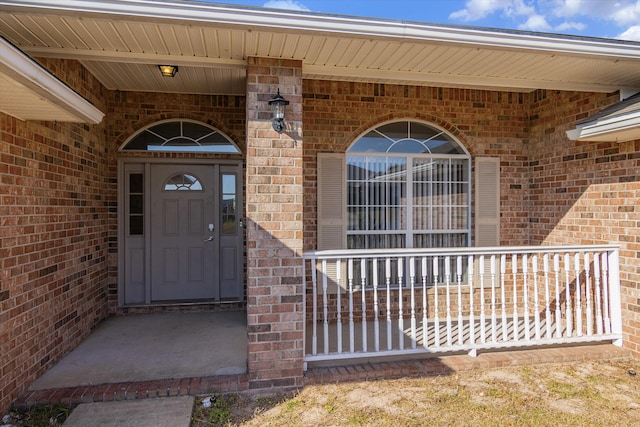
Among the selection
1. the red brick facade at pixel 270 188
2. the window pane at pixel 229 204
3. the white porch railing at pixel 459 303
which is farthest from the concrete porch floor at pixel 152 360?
the window pane at pixel 229 204

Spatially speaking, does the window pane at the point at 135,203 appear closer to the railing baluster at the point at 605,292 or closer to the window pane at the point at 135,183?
the window pane at the point at 135,183

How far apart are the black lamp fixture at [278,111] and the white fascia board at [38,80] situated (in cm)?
148

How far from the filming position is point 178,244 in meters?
5.30

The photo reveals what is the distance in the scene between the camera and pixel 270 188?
10.8 feet

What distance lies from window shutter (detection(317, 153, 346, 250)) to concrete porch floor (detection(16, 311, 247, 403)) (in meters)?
1.55

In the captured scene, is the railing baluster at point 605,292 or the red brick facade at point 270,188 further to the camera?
the railing baluster at point 605,292

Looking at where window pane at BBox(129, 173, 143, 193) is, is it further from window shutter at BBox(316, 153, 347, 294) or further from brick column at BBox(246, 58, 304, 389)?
brick column at BBox(246, 58, 304, 389)

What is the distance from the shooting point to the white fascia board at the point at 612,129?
135 inches

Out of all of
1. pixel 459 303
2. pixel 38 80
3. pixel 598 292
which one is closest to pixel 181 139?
pixel 38 80

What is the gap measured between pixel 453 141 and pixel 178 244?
13.4ft

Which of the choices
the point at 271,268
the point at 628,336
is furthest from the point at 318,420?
the point at 628,336

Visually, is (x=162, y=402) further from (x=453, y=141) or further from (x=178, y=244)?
(x=453, y=141)

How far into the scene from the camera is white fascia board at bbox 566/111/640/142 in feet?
11.3

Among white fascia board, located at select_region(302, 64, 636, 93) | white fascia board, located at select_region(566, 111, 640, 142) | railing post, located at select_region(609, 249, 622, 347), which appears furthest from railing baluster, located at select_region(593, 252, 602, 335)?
white fascia board, located at select_region(302, 64, 636, 93)
